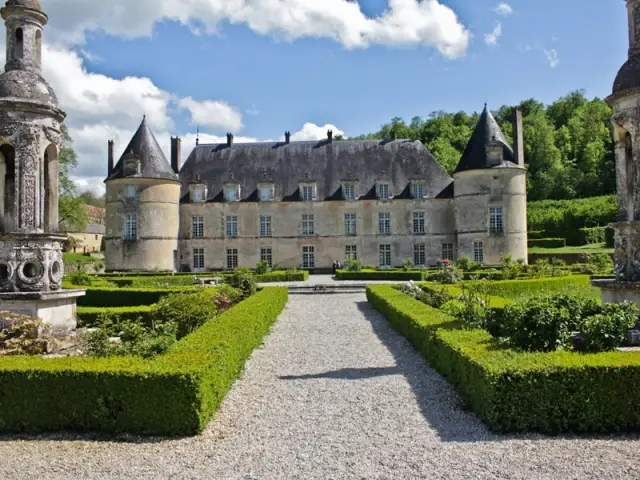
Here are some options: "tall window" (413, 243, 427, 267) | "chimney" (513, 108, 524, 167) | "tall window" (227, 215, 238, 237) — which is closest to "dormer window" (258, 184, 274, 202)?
"tall window" (227, 215, 238, 237)

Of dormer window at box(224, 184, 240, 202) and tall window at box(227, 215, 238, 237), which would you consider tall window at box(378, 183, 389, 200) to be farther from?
tall window at box(227, 215, 238, 237)

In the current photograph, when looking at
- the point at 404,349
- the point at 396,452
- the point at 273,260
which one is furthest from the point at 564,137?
the point at 396,452

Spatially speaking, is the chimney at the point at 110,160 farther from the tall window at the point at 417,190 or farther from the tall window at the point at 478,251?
the tall window at the point at 478,251

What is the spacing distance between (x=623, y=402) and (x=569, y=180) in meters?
47.8

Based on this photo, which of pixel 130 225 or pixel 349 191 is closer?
pixel 130 225

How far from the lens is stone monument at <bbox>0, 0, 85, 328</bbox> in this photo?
28.6ft

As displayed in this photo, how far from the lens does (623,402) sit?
15.5 ft

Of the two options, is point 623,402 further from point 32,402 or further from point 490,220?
point 490,220

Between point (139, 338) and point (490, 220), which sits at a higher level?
point (490, 220)

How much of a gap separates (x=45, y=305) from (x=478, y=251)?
855 inches

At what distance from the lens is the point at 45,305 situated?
29.0ft

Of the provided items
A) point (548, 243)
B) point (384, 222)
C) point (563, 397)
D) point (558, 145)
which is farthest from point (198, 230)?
point (558, 145)

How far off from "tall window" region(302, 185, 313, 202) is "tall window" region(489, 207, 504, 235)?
8.99 metres

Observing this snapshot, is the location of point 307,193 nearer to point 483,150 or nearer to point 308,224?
point 308,224
